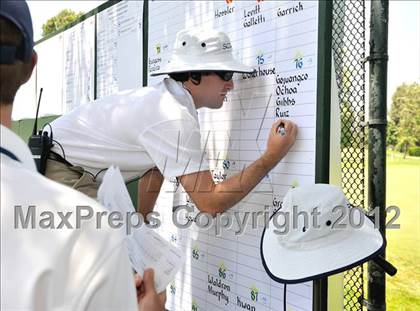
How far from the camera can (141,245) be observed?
1499mm

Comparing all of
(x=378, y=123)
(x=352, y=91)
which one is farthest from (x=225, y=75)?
(x=378, y=123)

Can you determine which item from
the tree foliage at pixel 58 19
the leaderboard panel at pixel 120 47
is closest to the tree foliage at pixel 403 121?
the leaderboard panel at pixel 120 47

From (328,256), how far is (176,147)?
76cm

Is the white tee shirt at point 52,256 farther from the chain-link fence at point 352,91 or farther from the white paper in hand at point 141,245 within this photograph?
the chain-link fence at point 352,91

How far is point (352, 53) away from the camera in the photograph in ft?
6.70

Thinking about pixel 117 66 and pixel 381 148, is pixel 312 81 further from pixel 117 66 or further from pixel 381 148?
pixel 117 66

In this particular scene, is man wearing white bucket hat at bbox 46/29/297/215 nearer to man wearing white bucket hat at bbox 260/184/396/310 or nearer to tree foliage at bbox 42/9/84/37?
man wearing white bucket hat at bbox 260/184/396/310

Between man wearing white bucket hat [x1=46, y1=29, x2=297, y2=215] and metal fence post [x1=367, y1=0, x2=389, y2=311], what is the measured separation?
0.33 meters

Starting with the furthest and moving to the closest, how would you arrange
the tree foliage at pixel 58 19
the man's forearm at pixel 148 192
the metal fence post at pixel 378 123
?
the tree foliage at pixel 58 19
the man's forearm at pixel 148 192
the metal fence post at pixel 378 123

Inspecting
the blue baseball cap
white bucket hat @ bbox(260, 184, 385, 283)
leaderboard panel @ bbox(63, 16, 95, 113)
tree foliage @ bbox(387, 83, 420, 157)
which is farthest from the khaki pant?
leaderboard panel @ bbox(63, 16, 95, 113)

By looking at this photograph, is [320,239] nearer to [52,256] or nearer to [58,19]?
[52,256]

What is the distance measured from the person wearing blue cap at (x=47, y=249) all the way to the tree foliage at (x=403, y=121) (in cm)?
248

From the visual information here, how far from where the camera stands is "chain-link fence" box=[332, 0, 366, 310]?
2025mm

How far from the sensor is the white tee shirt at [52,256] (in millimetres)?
701
